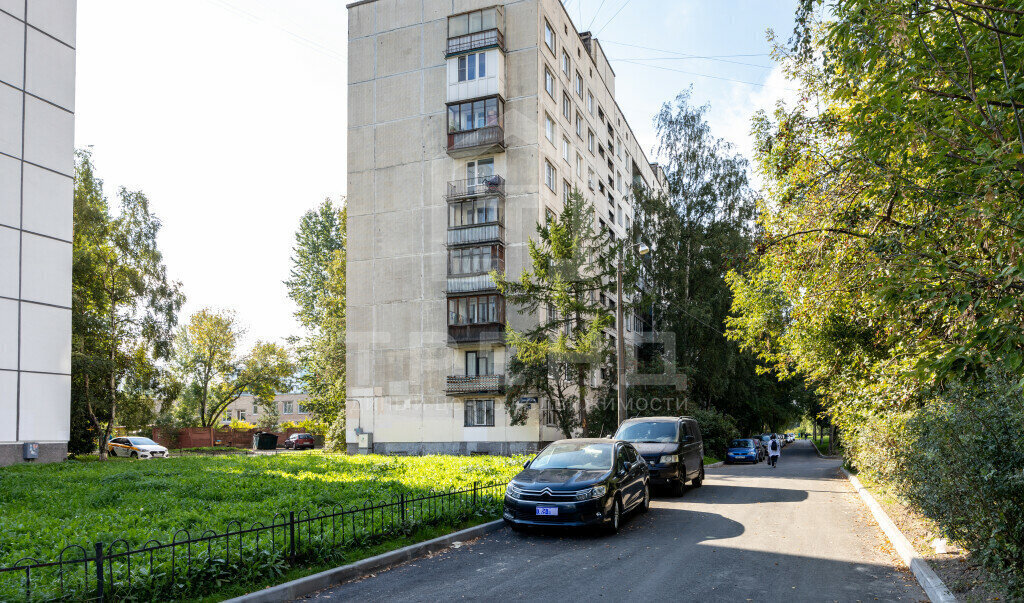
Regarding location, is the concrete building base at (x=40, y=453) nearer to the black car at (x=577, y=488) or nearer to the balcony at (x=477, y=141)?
the black car at (x=577, y=488)

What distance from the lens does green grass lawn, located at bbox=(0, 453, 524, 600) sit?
9.40 m

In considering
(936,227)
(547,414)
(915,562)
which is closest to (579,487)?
(915,562)

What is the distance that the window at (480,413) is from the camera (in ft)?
112

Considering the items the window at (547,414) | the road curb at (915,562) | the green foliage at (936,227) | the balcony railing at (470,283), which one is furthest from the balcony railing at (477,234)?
the road curb at (915,562)

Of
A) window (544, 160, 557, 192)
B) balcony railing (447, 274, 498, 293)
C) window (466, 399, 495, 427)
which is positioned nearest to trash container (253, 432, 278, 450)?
window (466, 399, 495, 427)

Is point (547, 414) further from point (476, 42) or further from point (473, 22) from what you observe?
point (473, 22)

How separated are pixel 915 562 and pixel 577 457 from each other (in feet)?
18.4

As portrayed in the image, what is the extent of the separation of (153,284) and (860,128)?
126ft

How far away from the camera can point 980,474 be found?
659cm

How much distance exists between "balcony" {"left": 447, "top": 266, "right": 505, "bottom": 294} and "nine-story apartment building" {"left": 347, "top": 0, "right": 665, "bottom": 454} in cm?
6

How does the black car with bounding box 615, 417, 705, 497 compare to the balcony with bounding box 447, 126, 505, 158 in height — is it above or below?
below

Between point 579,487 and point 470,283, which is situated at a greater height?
point 470,283

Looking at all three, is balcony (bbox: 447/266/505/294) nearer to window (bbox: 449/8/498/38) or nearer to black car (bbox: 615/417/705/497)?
window (bbox: 449/8/498/38)

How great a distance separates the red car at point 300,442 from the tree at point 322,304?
427cm
